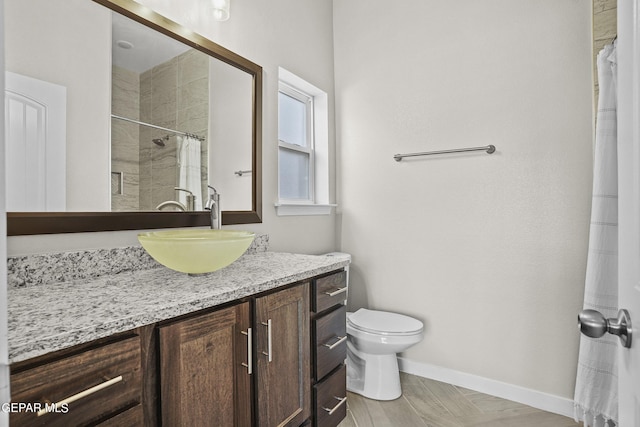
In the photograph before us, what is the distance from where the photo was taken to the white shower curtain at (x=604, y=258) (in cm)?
153

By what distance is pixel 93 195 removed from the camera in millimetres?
1190

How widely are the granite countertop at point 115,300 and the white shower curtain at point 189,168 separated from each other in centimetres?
39

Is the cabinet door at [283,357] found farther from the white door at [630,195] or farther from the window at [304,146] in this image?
the window at [304,146]

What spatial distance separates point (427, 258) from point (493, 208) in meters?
0.51

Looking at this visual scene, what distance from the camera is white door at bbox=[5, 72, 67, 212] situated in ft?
3.28

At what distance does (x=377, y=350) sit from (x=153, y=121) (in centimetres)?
163

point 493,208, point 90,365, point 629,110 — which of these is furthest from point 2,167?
point 493,208

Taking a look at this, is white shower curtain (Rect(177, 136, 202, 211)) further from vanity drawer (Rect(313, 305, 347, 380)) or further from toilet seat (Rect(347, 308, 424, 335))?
toilet seat (Rect(347, 308, 424, 335))

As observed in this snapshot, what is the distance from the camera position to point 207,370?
94cm

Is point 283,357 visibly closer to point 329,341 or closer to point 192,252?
point 329,341

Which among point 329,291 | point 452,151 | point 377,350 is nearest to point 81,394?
point 329,291

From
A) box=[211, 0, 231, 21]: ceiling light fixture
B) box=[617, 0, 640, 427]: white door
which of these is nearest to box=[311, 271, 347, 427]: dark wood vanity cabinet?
box=[617, 0, 640, 427]: white door

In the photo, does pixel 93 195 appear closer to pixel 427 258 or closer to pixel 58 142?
pixel 58 142

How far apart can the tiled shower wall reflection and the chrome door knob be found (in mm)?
1388
